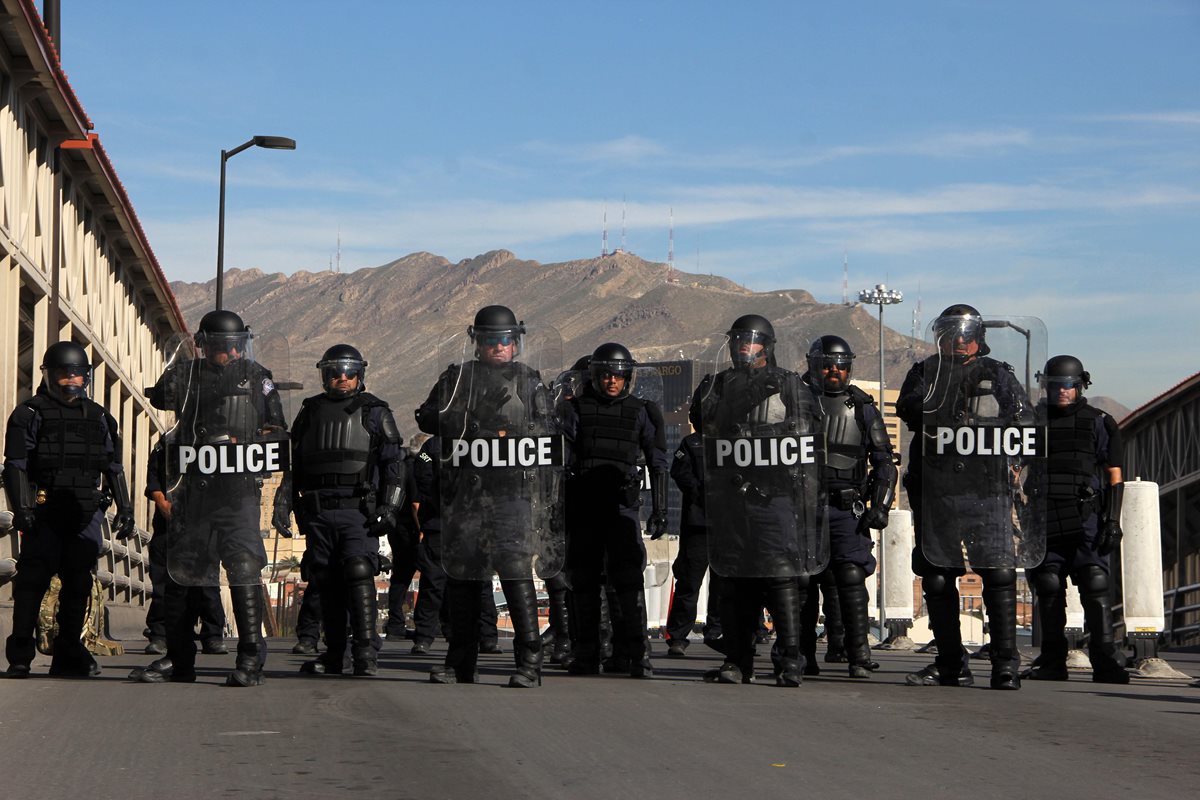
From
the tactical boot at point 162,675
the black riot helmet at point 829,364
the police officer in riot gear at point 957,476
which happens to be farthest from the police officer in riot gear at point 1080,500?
the tactical boot at point 162,675

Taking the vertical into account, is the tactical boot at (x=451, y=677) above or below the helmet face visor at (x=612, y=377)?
below

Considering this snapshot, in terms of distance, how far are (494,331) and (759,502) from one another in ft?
6.26

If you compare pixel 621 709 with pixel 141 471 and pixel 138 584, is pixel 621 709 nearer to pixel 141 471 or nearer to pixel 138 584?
pixel 138 584

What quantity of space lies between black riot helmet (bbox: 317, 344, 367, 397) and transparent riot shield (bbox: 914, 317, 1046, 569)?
350 centimetres

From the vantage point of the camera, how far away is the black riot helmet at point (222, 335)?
36.3 feet

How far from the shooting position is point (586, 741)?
25.8 feet

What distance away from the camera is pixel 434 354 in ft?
36.4

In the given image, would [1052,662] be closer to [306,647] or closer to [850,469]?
[850,469]

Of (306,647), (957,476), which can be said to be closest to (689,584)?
(306,647)

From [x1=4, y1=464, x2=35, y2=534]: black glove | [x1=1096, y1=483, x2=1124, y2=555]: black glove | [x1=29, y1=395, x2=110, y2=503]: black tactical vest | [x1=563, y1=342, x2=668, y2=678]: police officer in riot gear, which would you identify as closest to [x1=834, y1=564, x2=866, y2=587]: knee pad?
[x1=563, y1=342, x2=668, y2=678]: police officer in riot gear

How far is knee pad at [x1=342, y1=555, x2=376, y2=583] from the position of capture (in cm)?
1132

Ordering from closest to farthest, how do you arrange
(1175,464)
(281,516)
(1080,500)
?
(281,516), (1080,500), (1175,464)

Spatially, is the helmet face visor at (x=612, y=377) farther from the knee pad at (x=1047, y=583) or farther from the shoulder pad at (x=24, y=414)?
the shoulder pad at (x=24, y=414)

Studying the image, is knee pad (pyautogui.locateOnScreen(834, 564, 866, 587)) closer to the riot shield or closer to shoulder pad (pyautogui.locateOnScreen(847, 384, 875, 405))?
the riot shield
